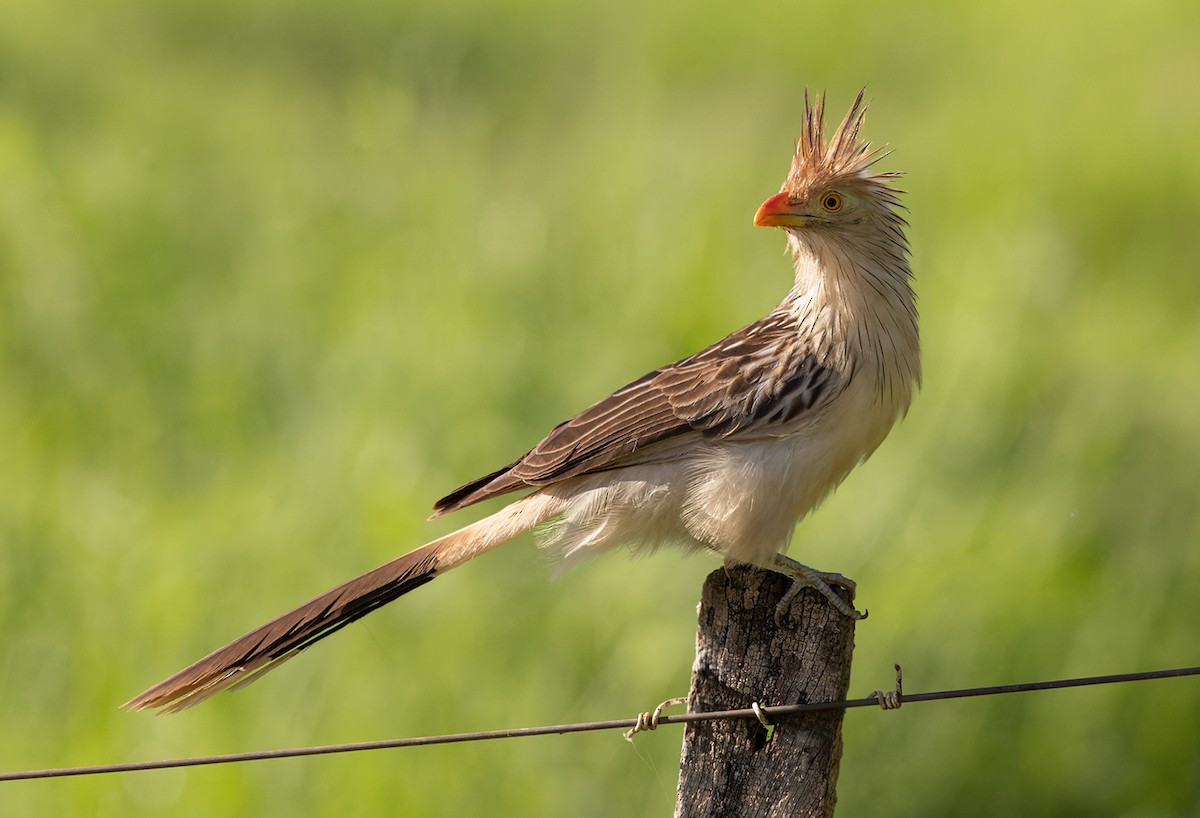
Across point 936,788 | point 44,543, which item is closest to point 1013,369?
point 936,788

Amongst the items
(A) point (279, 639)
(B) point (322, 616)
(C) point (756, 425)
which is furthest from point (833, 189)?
(A) point (279, 639)

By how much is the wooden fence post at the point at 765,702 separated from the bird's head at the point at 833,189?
1307mm

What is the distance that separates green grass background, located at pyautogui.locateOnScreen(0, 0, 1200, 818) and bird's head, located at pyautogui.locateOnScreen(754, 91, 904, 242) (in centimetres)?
130

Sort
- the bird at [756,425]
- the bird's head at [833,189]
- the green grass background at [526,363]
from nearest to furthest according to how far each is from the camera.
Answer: the bird at [756,425], the bird's head at [833,189], the green grass background at [526,363]

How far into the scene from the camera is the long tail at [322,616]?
3686 mm

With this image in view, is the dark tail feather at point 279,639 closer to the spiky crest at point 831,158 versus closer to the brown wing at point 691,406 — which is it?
the brown wing at point 691,406

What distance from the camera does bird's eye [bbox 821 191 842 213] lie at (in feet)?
13.9

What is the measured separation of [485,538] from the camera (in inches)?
165

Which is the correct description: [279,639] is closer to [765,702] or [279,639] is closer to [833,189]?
[765,702]

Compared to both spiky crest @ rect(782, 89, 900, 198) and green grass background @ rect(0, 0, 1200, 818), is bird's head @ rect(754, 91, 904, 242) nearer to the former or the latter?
spiky crest @ rect(782, 89, 900, 198)

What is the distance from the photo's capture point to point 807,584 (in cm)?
342

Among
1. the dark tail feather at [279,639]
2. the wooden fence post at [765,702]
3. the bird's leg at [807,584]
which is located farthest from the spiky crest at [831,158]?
the dark tail feather at [279,639]

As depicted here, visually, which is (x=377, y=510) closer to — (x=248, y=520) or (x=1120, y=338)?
(x=248, y=520)

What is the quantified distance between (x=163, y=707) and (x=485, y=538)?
1.02 metres
